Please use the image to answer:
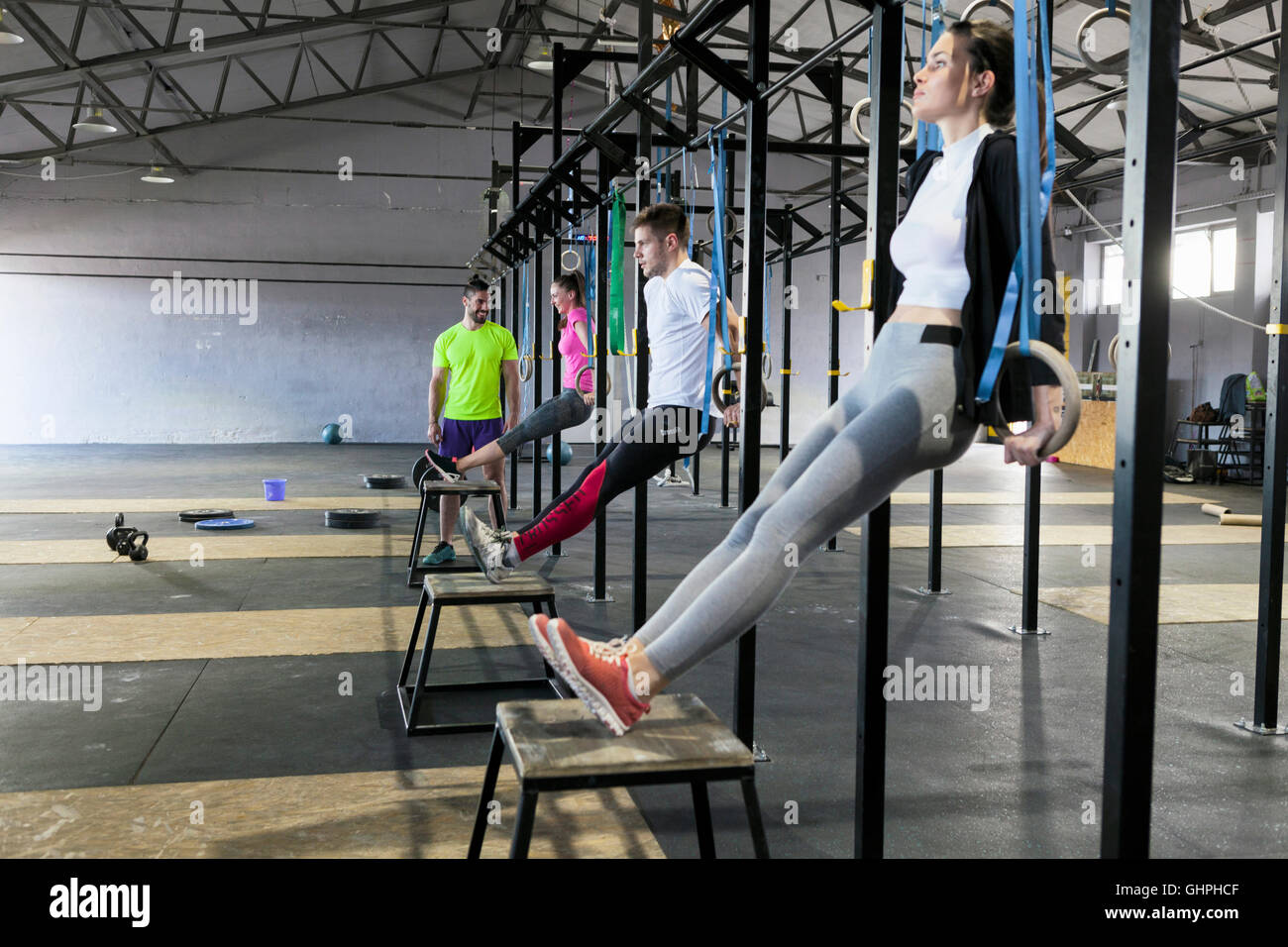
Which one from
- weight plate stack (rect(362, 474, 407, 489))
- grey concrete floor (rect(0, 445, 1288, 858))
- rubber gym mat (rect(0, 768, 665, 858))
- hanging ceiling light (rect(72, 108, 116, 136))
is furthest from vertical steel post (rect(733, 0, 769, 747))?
hanging ceiling light (rect(72, 108, 116, 136))

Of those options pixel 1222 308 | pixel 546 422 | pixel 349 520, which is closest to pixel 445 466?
pixel 546 422

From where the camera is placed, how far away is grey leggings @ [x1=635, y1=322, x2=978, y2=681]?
183 centimetres

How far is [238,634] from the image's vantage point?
4.60m

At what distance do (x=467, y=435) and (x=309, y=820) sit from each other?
386 cm

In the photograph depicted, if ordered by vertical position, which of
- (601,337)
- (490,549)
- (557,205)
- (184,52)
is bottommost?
(490,549)

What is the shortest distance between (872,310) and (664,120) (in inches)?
97.3

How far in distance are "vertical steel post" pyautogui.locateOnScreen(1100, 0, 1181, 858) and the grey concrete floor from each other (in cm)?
112

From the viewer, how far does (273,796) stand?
2.77 metres

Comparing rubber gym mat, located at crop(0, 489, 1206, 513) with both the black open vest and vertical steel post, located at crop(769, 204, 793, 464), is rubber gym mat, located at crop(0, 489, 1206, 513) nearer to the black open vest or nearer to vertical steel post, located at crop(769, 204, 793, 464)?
vertical steel post, located at crop(769, 204, 793, 464)

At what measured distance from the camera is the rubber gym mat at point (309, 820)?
2451 mm

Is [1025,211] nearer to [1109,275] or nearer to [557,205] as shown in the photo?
[557,205]

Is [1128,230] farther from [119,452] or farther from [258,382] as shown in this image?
[258,382]

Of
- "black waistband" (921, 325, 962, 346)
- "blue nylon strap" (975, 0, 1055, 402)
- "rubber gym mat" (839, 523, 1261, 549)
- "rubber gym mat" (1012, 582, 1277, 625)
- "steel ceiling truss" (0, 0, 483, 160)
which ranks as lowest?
"rubber gym mat" (1012, 582, 1277, 625)

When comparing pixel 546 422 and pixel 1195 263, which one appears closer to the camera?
pixel 546 422
